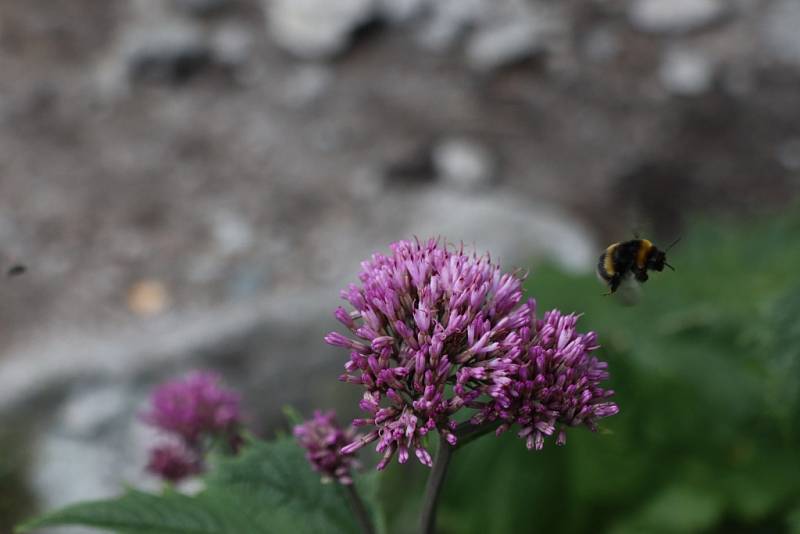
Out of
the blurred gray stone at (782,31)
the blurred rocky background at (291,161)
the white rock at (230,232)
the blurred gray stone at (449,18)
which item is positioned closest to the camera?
the blurred rocky background at (291,161)

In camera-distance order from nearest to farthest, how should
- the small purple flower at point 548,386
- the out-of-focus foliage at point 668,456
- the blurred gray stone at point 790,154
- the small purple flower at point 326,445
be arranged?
the small purple flower at point 548,386
the small purple flower at point 326,445
the out-of-focus foliage at point 668,456
the blurred gray stone at point 790,154

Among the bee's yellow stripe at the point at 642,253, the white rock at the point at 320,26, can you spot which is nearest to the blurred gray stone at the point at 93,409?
the white rock at the point at 320,26

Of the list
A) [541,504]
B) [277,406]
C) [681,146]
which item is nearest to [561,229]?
[681,146]

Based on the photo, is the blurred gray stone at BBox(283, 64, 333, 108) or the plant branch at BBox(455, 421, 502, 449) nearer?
the plant branch at BBox(455, 421, 502, 449)

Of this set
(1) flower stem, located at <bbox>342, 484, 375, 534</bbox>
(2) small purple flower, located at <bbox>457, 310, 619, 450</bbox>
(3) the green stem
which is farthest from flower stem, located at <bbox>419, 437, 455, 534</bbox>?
(1) flower stem, located at <bbox>342, 484, 375, 534</bbox>

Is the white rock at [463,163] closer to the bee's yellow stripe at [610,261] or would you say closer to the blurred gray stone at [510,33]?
the blurred gray stone at [510,33]

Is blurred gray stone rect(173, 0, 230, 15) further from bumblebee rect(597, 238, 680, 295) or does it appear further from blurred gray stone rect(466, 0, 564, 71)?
bumblebee rect(597, 238, 680, 295)

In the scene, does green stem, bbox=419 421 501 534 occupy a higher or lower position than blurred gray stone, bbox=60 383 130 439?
lower
